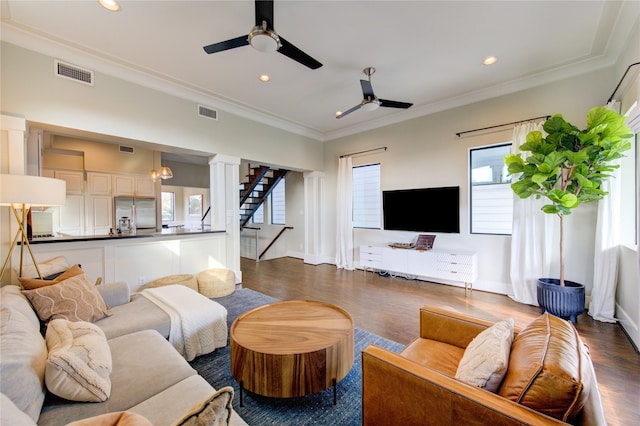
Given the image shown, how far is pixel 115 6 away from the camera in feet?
7.69

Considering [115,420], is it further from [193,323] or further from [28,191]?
[28,191]

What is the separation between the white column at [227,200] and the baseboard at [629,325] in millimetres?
4957

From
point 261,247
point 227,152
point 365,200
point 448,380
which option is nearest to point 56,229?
point 227,152

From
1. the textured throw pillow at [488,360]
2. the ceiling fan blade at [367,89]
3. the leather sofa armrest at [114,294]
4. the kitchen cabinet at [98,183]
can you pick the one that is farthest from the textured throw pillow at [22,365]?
the kitchen cabinet at [98,183]

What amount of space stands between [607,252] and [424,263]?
84.3 inches

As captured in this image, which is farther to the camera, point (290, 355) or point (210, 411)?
point (290, 355)

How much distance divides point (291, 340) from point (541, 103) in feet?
15.0

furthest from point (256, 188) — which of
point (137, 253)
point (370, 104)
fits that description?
point (370, 104)

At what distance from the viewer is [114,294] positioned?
240 cm

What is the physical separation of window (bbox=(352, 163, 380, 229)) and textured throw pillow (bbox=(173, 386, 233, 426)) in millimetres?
5071

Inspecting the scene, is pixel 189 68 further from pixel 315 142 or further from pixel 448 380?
pixel 448 380

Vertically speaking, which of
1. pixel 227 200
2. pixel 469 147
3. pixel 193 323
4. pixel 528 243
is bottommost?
pixel 193 323

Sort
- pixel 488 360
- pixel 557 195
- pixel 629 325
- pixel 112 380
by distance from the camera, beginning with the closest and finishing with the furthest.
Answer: pixel 488 360 < pixel 112 380 < pixel 629 325 < pixel 557 195

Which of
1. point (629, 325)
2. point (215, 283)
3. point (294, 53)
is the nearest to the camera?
point (294, 53)
